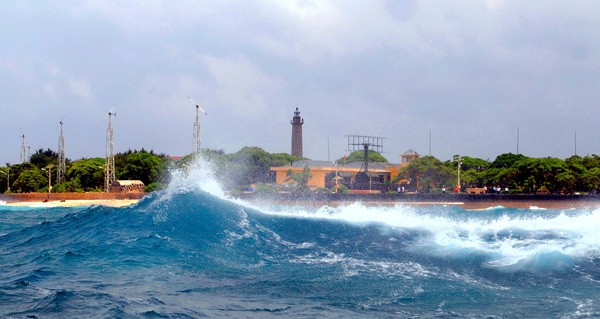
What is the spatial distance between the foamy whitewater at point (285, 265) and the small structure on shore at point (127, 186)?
43676 mm

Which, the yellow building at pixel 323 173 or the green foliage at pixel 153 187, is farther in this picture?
the yellow building at pixel 323 173

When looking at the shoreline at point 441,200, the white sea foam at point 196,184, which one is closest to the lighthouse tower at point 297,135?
the shoreline at point 441,200

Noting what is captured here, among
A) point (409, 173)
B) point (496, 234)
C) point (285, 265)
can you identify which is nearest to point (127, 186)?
point (409, 173)

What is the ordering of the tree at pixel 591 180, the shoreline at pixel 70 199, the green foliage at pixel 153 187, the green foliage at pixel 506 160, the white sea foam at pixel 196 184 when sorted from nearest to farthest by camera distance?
the white sea foam at pixel 196 184, the shoreline at pixel 70 199, the tree at pixel 591 180, the green foliage at pixel 153 187, the green foliage at pixel 506 160

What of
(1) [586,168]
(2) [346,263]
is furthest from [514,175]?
(2) [346,263]

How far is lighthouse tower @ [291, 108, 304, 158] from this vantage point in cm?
10388

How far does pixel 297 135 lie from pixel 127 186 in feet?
146

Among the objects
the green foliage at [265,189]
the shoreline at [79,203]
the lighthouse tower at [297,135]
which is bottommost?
the shoreline at [79,203]

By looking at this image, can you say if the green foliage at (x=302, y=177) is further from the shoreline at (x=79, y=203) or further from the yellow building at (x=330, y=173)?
the shoreline at (x=79, y=203)

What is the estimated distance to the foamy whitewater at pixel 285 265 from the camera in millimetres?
9969

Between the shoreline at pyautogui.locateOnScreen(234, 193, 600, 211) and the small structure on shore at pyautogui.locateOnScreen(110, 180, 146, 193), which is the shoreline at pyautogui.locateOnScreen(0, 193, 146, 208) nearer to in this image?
the small structure on shore at pyautogui.locateOnScreen(110, 180, 146, 193)

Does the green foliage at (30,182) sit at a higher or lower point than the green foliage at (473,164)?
lower

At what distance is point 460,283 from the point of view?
12.1m

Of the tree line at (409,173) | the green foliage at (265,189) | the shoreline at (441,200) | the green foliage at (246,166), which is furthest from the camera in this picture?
the green foliage at (246,166)
